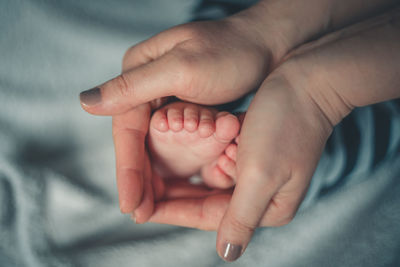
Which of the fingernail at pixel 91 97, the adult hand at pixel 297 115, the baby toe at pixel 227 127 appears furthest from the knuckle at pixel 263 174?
the fingernail at pixel 91 97

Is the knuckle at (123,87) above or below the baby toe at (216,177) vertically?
above

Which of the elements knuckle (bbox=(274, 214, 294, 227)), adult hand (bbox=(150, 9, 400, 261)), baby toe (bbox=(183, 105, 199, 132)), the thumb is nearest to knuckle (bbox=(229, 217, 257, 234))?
adult hand (bbox=(150, 9, 400, 261))

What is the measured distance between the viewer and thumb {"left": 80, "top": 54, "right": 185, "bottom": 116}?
73 centimetres

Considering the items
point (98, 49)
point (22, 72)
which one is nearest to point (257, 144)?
point (98, 49)

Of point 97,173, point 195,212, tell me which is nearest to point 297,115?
point 195,212

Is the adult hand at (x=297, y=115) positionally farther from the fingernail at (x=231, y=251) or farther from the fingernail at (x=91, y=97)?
the fingernail at (x=91, y=97)

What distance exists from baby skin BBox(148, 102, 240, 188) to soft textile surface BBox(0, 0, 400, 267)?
0.60ft

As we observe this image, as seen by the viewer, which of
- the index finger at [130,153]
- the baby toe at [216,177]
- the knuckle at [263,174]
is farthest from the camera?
the baby toe at [216,177]

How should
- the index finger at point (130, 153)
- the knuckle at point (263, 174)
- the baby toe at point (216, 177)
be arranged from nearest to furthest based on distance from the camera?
the knuckle at point (263, 174), the index finger at point (130, 153), the baby toe at point (216, 177)

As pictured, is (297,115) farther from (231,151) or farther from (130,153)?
(130,153)

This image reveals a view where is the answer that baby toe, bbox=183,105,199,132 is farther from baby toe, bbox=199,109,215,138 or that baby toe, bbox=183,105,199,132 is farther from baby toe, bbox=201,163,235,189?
baby toe, bbox=201,163,235,189

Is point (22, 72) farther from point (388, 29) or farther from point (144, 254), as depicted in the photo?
point (388, 29)

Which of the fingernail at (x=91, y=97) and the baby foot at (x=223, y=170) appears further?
the baby foot at (x=223, y=170)

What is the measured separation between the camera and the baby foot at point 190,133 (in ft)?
2.55
